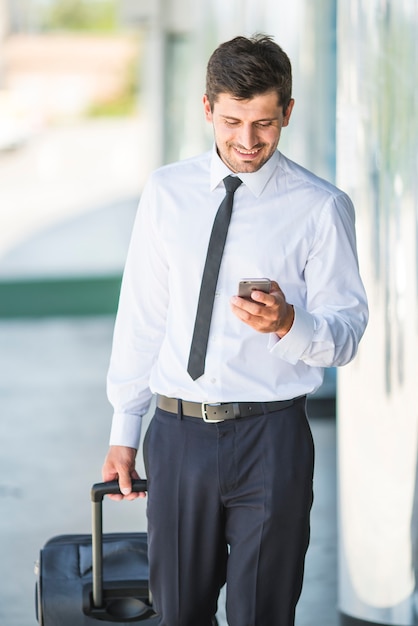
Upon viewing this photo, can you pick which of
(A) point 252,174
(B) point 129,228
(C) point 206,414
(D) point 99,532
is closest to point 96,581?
(D) point 99,532

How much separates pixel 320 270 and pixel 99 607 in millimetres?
945

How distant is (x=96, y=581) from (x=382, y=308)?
1.17 m

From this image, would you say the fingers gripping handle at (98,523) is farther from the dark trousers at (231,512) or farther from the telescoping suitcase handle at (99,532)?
the dark trousers at (231,512)

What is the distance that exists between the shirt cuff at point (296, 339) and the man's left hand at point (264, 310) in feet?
0.12

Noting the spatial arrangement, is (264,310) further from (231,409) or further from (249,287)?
(231,409)

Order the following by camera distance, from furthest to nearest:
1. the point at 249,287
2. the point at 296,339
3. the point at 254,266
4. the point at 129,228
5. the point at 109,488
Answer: the point at 129,228, the point at 109,488, the point at 254,266, the point at 296,339, the point at 249,287

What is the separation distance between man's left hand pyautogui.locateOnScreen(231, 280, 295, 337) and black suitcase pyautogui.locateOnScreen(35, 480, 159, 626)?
0.62m

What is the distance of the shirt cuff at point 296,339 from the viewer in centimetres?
212

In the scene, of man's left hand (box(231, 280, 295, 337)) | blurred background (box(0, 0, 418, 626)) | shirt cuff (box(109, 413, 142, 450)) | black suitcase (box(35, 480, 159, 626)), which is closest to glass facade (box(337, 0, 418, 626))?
blurred background (box(0, 0, 418, 626))

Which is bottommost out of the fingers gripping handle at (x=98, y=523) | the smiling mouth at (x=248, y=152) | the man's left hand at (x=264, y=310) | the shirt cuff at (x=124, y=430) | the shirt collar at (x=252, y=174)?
the fingers gripping handle at (x=98, y=523)

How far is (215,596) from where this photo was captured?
8.13 feet

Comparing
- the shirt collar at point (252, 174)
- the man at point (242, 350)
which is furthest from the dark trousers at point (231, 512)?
the shirt collar at point (252, 174)

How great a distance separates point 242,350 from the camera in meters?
2.30

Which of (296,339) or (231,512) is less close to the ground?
(296,339)
